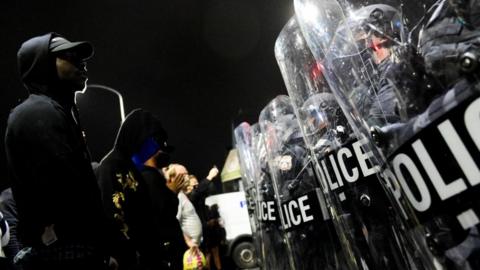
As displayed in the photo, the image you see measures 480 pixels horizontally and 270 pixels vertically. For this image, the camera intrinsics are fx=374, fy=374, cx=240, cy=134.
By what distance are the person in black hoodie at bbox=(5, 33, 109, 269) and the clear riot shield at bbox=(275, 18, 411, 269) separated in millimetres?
1161

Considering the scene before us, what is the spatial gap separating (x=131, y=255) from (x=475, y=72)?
220cm

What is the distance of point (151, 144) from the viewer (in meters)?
3.60

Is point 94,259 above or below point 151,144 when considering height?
below

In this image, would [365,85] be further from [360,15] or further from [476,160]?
[476,160]

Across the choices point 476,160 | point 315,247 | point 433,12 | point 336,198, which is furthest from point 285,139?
point 476,160

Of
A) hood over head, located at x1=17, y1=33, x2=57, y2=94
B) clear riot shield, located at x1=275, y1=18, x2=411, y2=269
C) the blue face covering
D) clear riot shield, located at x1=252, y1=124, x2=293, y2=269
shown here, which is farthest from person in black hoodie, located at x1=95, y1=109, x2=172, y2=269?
clear riot shield, located at x1=275, y1=18, x2=411, y2=269

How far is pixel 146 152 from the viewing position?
141 inches

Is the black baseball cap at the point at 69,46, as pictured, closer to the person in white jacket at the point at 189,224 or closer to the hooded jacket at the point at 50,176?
the hooded jacket at the point at 50,176

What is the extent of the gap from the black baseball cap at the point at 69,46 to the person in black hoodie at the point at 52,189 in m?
0.38

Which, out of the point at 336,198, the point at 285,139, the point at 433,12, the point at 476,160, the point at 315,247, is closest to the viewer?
the point at 476,160

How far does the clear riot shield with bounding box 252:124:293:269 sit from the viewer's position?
301 centimetres

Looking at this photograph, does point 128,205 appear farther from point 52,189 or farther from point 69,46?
point 69,46

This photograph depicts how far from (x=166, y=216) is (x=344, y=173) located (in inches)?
92.3

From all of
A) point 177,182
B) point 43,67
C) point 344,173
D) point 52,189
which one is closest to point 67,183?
point 52,189
